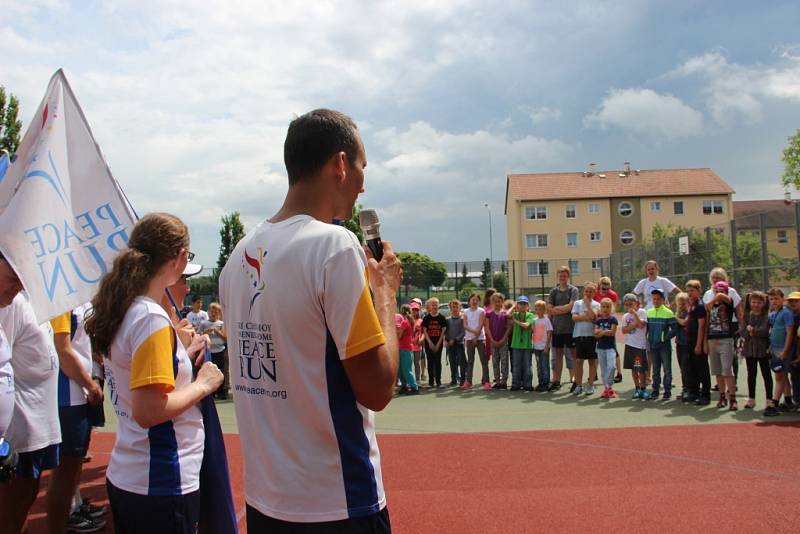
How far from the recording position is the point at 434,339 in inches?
544

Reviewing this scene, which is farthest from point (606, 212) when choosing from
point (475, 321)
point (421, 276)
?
point (475, 321)

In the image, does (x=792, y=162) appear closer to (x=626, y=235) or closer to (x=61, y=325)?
(x=626, y=235)

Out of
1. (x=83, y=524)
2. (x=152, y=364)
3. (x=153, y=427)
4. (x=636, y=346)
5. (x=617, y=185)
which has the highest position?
(x=617, y=185)

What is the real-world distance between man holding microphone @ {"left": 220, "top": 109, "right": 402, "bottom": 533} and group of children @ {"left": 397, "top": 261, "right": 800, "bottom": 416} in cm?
900

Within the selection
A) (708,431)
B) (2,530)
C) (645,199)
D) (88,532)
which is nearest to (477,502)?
(88,532)

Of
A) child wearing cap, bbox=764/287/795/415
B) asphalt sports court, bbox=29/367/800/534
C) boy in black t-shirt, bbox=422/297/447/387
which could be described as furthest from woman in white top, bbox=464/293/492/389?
child wearing cap, bbox=764/287/795/415

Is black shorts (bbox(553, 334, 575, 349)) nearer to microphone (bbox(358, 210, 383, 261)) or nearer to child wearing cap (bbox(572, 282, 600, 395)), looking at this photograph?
child wearing cap (bbox(572, 282, 600, 395))

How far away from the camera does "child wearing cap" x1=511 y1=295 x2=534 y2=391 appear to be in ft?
40.9

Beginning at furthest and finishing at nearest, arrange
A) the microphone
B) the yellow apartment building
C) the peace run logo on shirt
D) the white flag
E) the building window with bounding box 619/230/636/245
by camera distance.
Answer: the building window with bounding box 619/230/636/245, the yellow apartment building, the white flag, the microphone, the peace run logo on shirt

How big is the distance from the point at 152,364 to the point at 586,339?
10200 millimetres

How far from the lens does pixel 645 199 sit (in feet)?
202

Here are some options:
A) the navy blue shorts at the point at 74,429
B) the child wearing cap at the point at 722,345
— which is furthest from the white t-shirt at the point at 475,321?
the navy blue shorts at the point at 74,429

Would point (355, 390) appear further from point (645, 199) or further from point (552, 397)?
point (645, 199)

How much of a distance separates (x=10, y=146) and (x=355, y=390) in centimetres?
2045
